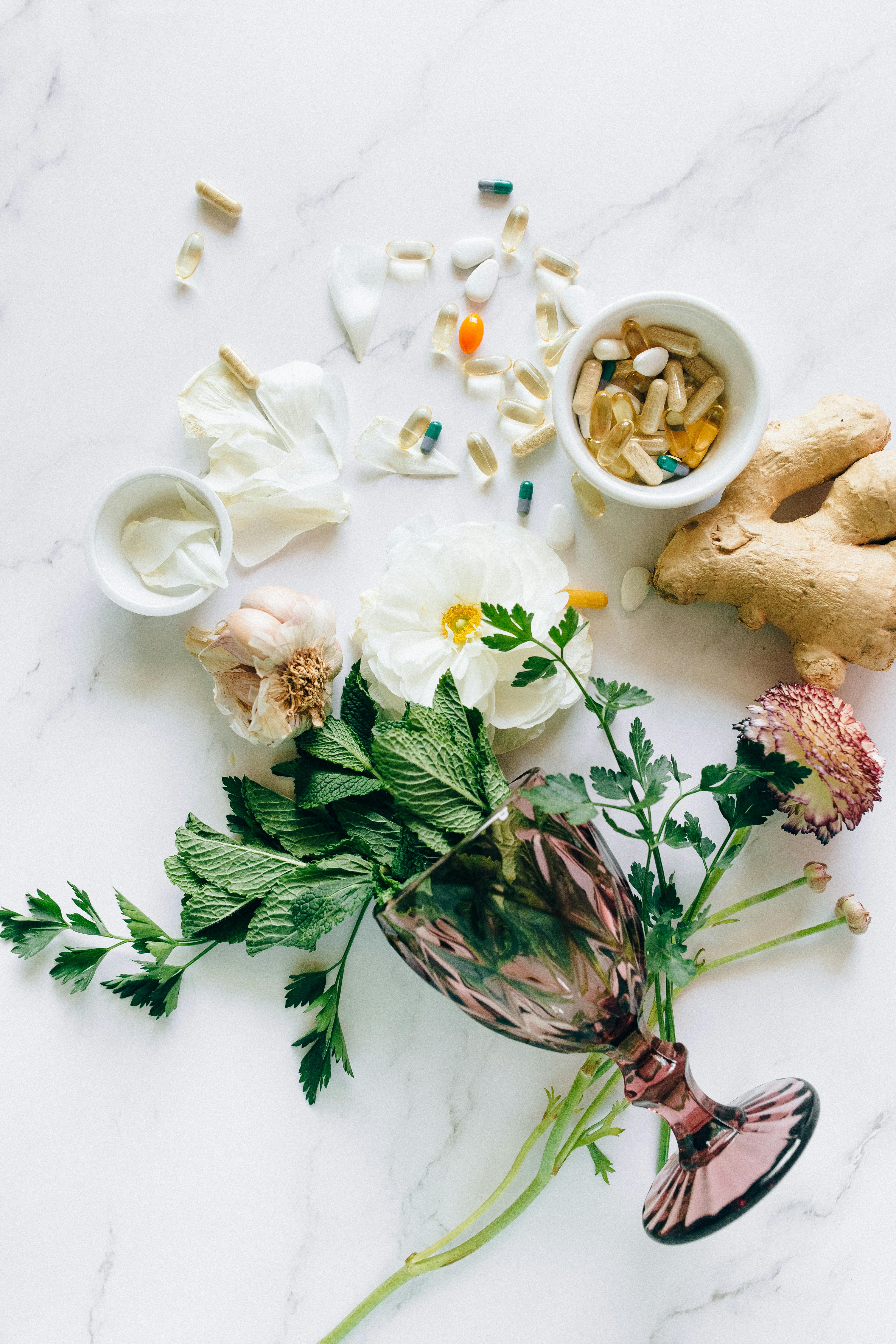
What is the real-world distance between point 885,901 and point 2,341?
1.08 meters

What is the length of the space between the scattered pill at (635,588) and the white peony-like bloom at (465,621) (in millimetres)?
96

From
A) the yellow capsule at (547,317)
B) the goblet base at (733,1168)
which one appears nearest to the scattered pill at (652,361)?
the yellow capsule at (547,317)

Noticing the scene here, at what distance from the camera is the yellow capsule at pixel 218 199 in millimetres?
862

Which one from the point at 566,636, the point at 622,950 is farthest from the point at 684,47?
the point at 622,950

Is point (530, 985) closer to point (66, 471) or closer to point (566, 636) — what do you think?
point (566, 636)

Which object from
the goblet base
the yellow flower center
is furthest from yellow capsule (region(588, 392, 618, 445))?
the goblet base

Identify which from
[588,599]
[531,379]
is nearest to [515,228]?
[531,379]

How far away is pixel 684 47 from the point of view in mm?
864

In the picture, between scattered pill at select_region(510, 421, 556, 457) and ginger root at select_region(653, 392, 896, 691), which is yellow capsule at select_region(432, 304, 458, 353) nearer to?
scattered pill at select_region(510, 421, 556, 457)

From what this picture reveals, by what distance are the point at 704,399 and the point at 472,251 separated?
277 millimetres

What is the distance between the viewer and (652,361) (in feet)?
2.65

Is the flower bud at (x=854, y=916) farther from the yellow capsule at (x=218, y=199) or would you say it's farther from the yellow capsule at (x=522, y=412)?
the yellow capsule at (x=218, y=199)

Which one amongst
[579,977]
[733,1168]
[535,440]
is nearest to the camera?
[579,977]

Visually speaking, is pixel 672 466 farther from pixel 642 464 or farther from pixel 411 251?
pixel 411 251
